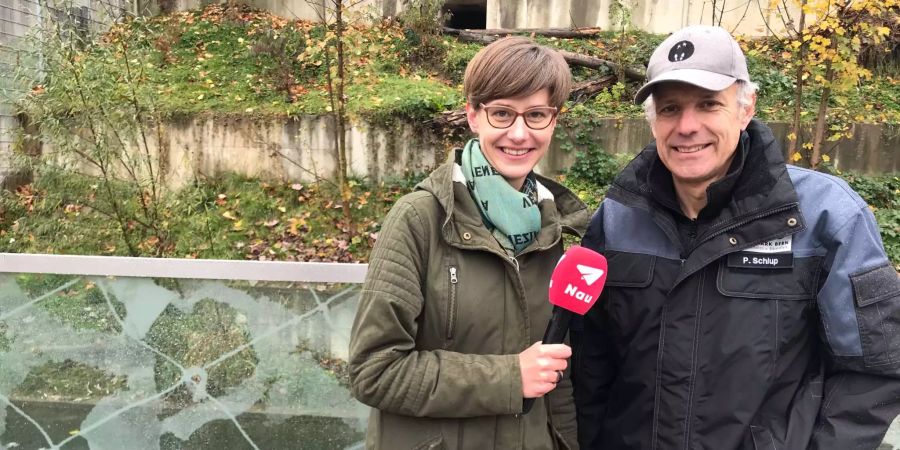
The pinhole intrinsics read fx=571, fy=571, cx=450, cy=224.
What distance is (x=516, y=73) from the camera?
149cm

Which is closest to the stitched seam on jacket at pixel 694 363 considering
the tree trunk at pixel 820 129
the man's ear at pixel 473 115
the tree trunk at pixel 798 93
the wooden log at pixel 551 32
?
the man's ear at pixel 473 115

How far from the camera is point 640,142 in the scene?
7656 mm

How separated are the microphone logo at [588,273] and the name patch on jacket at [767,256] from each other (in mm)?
380

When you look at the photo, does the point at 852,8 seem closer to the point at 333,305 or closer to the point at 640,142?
the point at 640,142

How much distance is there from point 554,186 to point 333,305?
132 cm

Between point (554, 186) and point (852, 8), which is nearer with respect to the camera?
point (554, 186)

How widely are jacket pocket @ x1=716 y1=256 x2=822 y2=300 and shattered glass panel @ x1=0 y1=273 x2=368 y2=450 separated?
168 cm

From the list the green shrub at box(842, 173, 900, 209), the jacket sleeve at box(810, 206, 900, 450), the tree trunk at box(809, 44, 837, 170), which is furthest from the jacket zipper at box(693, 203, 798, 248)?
the green shrub at box(842, 173, 900, 209)

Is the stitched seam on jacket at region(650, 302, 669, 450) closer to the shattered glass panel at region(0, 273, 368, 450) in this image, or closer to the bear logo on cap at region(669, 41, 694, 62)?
the bear logo on cap at region(669, 41, 694, 62)

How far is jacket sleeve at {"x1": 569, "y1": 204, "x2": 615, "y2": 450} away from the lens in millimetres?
1821

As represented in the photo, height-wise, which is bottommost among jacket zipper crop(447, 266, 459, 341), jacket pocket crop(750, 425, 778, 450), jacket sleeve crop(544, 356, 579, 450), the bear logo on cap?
jacket sleeve crop(544, 356, 579, 450)

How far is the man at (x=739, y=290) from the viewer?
54.8 inches

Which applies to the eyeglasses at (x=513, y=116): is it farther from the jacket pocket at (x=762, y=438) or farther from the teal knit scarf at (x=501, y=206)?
the jacket pocket at (x=762, y=438)

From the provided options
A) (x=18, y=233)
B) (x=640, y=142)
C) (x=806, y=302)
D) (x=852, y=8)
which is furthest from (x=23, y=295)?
(x=640, y=142)
